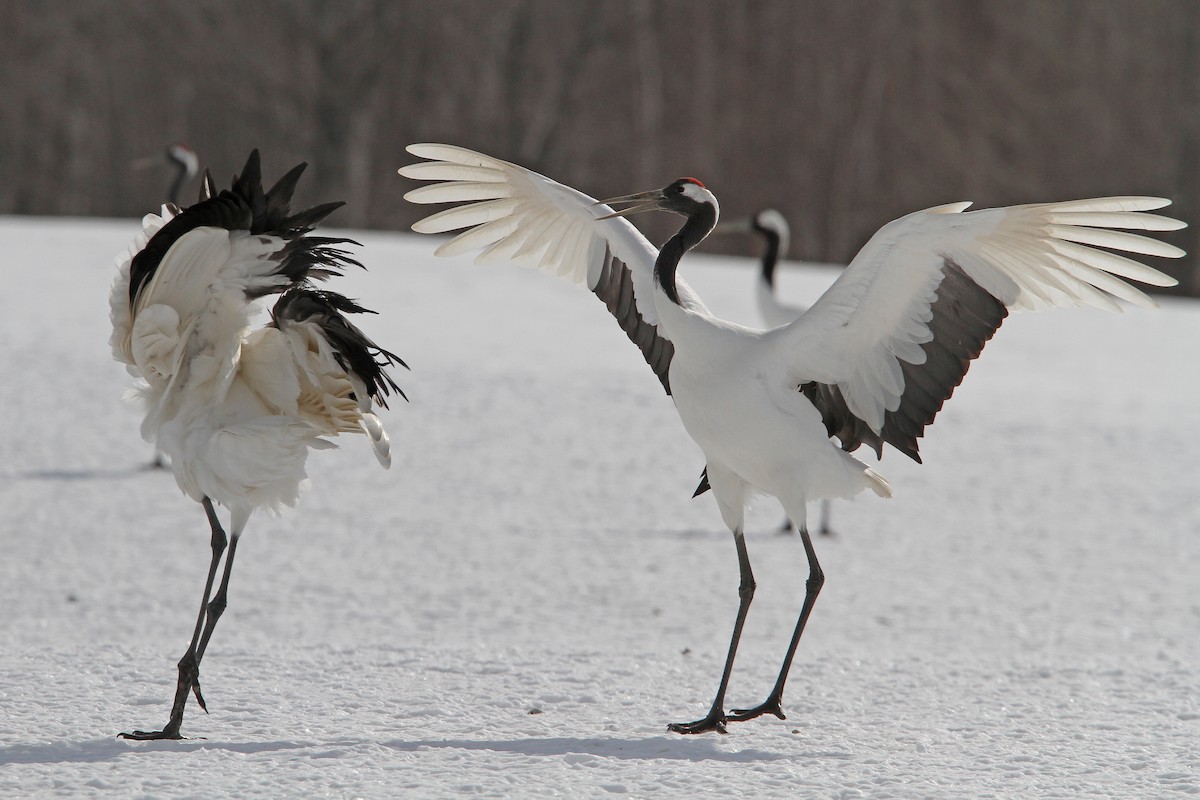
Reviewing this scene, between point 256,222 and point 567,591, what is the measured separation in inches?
148

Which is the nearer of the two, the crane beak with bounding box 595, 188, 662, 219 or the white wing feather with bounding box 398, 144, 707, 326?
the crane beak with bounding box 595, 188, 662, 219

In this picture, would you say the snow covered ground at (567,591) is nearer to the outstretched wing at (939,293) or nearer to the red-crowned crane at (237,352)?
the red-crowned crane at (237,352)

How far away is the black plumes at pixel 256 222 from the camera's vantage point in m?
4.11

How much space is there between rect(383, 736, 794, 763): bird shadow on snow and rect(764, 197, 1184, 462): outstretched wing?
1189mm

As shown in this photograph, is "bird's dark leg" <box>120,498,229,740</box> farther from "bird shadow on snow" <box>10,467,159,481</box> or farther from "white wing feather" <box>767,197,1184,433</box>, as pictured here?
"bird shadow on snow" <box>10,467,159,481</box>

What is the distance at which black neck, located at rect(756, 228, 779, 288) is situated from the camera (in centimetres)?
1042

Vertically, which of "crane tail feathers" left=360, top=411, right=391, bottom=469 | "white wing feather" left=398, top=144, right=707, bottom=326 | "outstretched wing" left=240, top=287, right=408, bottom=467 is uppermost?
"white wing feather" left=398, top=144, right=707, bottom=326

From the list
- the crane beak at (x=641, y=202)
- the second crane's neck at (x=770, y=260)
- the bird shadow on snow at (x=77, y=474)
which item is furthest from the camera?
the second crane's neck at (x=770, y=260)

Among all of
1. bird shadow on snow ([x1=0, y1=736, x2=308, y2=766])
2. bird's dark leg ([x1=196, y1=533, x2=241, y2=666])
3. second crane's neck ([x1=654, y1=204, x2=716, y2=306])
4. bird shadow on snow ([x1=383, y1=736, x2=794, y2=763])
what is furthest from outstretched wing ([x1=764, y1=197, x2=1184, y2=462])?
bird shadow on snow ([x1=0, y1=736, x2=308, y2=766])

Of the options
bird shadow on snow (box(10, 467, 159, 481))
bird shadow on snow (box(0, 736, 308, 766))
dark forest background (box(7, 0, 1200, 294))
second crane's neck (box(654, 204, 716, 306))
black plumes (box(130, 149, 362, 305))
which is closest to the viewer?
bird shadow on snow (box(0, 736, 308, 766))

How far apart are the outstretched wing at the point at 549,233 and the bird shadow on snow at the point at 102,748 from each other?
1915 mm

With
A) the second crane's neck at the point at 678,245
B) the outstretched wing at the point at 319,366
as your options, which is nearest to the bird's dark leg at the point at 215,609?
the outstretched wing at the point at 319,366

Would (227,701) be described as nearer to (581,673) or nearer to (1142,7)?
(581,673)

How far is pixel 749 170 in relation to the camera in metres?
30.7
